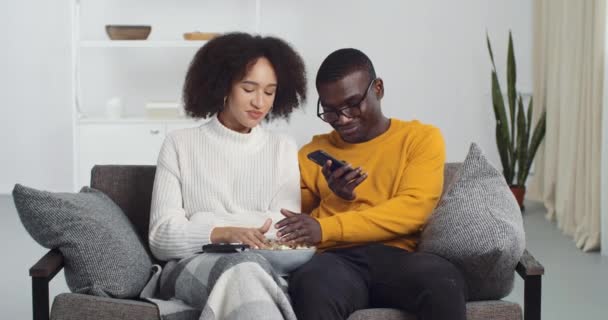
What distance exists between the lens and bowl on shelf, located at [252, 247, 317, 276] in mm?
2387

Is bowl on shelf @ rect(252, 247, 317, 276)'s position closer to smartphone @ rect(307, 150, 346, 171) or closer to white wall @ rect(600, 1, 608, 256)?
smartphone @ rect(307, 150, 346, 171)

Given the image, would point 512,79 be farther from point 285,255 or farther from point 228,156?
point 285,255

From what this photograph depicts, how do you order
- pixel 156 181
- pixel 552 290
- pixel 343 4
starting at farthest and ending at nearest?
pixel 343 4, pixel 552 290, pixel 156 181

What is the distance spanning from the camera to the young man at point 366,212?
2.23 meters

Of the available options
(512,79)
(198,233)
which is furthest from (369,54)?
(198,233)

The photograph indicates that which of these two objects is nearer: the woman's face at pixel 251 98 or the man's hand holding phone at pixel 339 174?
the man's hand holding phone at pixel 339 174

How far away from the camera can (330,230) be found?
2459 mm

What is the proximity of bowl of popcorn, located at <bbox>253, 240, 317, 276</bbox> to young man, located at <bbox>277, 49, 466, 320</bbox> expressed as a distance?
2cm

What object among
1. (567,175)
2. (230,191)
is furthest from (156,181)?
(567,175)

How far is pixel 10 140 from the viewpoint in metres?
6.50

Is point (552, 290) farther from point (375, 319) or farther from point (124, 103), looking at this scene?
point (124, 103)

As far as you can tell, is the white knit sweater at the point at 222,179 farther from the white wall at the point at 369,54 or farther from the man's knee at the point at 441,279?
the white wall at the point at 369,54

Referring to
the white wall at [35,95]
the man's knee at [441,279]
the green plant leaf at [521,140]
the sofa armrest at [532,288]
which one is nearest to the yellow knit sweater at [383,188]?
the man's knee at [441,279]

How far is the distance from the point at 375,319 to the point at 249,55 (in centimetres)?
82
